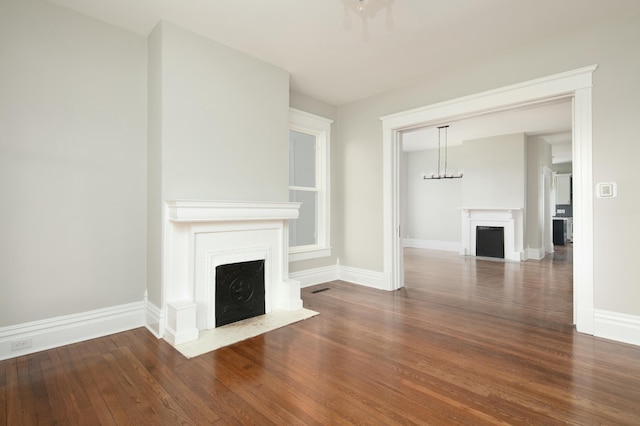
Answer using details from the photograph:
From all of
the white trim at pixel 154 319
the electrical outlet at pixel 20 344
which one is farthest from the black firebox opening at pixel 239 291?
the electrical outlet at pixel 20 344

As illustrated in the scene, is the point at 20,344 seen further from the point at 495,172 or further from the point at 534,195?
the point at 534,195

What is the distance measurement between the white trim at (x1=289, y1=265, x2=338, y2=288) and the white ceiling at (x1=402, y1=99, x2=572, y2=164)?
2556mm

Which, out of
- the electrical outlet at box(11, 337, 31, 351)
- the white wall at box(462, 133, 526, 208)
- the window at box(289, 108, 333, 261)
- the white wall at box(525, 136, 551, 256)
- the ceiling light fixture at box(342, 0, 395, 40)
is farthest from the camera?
the white wall at box(525, 136, 551, 256)

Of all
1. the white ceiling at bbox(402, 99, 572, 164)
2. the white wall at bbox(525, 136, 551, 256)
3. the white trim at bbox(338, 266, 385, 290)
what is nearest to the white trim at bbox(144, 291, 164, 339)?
the white trim at bbox(338, 266, 385, 290)

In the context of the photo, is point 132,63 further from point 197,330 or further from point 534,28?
point 534,28

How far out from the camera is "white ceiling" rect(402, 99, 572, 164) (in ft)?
18.1

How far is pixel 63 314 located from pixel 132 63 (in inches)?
93.0

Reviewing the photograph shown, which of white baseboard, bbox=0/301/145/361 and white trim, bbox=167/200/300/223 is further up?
white trim, bbox=167/200/300/223

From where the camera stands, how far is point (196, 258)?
114 inches

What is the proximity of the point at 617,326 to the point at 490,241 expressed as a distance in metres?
4.97

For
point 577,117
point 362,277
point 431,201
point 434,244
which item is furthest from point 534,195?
point 362,277

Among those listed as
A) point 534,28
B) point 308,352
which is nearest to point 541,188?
point 534,28

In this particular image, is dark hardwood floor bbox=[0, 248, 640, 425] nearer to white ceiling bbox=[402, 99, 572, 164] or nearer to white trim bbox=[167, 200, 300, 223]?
white trim bbox=[167, 200, 300, 223]

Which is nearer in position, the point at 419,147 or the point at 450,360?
the point at 450,360
